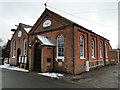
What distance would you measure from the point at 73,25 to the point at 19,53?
12068 mm

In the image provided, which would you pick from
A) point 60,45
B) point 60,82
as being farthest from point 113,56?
point 60,82

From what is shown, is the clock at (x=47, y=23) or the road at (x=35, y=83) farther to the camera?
the clock at (x=47, y=23)

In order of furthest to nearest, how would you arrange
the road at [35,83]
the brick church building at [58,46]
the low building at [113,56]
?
the low building at [113,56] < the brick church building at [58,46] < the road at [35,83]

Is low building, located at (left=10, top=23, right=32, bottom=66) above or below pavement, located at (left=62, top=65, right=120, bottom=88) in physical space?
above

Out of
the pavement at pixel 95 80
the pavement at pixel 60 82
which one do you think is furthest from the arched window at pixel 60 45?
the pavement at pixel 60 82

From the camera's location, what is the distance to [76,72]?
10.0m

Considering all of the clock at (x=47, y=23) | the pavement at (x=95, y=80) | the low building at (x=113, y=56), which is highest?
the clock at (x=47, y=23)

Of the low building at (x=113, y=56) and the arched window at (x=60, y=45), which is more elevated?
the arched window at (x=60, y=45)

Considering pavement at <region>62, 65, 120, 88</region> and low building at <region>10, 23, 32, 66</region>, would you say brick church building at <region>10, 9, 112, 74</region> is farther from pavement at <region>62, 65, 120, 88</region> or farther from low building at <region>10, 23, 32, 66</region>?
low building at <region>10, 23, 32, 66</region>

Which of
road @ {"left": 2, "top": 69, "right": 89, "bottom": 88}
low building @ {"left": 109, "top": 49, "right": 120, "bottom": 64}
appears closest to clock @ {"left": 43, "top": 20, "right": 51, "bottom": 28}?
road @ {"left": 2, "top": 69, "right": 89, "bottom": 88}

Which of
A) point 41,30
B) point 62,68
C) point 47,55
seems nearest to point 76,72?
point 62,68

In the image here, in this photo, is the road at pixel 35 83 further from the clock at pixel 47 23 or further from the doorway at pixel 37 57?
the clock at pixel 47 23

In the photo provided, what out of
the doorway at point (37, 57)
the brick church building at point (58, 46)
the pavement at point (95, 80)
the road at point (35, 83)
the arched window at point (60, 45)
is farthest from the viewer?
the doorway at point (37, 57)

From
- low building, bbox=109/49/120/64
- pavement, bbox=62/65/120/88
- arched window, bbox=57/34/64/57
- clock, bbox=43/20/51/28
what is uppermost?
clock, bbox=43/20/51/28
